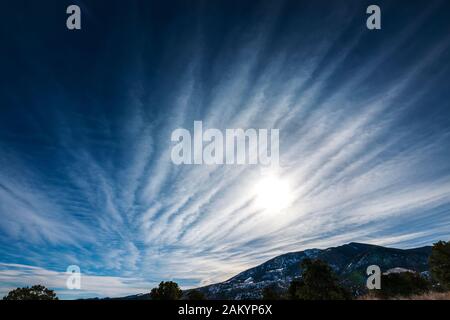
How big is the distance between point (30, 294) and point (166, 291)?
136ft

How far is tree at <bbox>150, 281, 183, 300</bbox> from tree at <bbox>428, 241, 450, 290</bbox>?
63.5 meters

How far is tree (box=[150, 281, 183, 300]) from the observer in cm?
6812

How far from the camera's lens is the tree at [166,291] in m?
68.1

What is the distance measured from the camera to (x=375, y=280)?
2378 cm

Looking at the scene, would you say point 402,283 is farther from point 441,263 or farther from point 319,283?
point 319,283

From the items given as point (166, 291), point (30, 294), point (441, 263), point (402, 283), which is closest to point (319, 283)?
point (441, 263)

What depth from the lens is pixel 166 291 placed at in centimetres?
6862

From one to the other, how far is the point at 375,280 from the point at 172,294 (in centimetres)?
5731

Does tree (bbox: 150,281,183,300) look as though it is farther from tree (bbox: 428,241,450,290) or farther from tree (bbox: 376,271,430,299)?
tree (bbox: 376,271,430,299)

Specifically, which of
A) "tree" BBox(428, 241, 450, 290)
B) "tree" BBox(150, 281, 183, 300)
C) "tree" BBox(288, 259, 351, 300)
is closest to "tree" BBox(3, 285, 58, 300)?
"tree" BBox(150, 281, 183, 300)

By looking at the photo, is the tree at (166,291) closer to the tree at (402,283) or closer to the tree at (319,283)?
the tree at (319,283)
